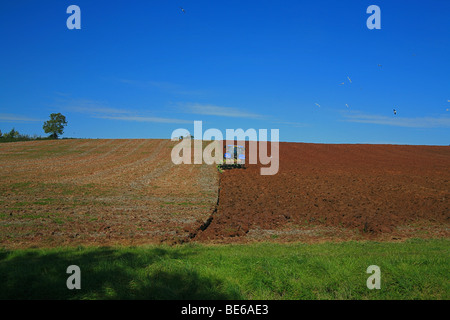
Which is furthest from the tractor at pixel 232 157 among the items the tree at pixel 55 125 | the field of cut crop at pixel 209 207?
the tree at pixel 55 125

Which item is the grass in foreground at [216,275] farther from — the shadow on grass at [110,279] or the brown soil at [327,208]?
the brown soil at [327,208]

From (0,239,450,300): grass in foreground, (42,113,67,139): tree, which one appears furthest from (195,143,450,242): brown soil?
(42,113,67,139): tree

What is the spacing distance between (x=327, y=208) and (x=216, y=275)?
38.0 ft

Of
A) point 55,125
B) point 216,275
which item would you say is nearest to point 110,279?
point 216,275

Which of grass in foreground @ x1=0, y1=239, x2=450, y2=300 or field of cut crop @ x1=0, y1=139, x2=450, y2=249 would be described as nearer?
grass in foreground @ x1=0, y1=239, x2=450, y2=300

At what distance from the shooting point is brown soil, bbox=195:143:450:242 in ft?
40.9

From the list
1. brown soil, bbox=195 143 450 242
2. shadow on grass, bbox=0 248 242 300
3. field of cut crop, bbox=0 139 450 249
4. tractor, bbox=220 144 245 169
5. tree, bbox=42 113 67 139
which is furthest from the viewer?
tree, bbox=42 113 67 139

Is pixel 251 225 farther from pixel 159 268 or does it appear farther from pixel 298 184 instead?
pixel 298 184

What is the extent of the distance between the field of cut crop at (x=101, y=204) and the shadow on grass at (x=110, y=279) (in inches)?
118

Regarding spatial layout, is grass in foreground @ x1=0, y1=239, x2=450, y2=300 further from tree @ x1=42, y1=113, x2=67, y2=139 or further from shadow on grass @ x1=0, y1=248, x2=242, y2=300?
tree @ x1=42, y1=113, x2=67, y2=139

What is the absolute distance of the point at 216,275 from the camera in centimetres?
615

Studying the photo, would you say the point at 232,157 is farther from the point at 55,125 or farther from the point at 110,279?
the point at 55,125

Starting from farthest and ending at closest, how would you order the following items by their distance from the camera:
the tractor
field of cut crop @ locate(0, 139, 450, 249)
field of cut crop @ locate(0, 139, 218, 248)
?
the tractor < field of cut crop @ locate(0, 139, 450, 249) < field of cut crop @ locate(0, 139, 218, 248)
